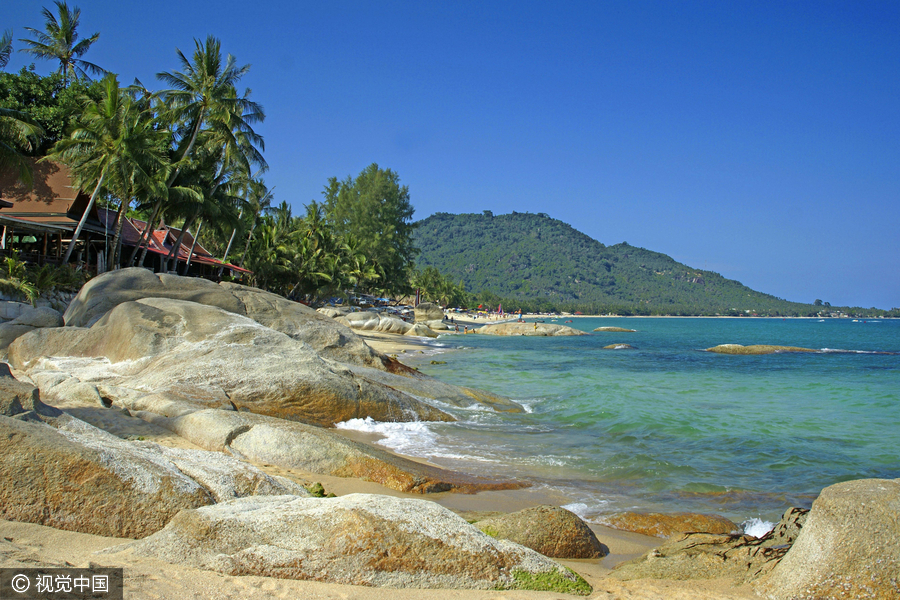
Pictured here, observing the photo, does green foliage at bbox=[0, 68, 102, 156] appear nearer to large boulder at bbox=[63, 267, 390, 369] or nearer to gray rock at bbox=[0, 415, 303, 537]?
large boulder at bbox=[63, 267, 390, 369]

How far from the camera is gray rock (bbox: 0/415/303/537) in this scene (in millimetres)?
4027

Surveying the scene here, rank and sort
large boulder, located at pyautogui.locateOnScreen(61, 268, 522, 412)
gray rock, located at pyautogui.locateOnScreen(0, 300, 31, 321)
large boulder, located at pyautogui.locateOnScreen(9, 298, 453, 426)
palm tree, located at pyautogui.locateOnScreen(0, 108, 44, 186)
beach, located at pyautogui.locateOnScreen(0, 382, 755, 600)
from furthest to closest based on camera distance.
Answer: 1. palm tree, located at pyautogui.locateOnScreen(0, 108, 44, 186)
2. gray rock, located at pyautogui.locateOnScreen(0, 300, 31, 321)
3. large boulder, located at pyautogui.locateOnScreen(61, 268, 522, 412)
4. large boulder, located at pyautogui.locateOnScreen(9, 298, 453, 426)
5. beach, located at pyautogui.locateOnScreen(0, 382, 755, 600)

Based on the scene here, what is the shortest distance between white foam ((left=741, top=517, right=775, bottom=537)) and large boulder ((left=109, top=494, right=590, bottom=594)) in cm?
345

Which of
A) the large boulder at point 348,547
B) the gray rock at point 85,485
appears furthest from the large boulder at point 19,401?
the large boulder at point 348,547

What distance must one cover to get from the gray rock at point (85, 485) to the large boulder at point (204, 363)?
195 inches

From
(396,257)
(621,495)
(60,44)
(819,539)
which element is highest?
(60,44)

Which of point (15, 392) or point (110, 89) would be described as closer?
point (15, 392)

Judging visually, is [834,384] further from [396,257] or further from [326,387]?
[396,257]

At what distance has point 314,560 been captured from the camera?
3.84m

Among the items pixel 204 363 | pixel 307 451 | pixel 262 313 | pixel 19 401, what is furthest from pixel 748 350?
pixel 19 401

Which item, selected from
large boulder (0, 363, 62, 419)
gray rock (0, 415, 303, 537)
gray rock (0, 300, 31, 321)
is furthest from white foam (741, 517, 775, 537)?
gray rock (0, 300, 31, 321)

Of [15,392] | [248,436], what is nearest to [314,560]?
[15,392]

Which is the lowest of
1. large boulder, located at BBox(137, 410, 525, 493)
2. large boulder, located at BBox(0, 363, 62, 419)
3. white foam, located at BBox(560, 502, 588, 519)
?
white foam, located at BBox(560, 502, 588, 519)

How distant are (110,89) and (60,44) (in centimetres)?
1612
